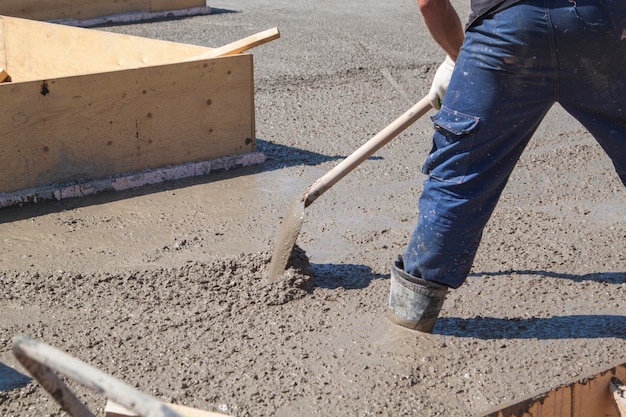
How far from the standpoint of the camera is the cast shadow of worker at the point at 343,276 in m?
3.86

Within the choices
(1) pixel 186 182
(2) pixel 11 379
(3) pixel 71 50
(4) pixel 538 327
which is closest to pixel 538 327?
(4) pixel 538 327

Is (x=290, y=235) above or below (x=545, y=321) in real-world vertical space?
above

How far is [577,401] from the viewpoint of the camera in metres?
2.76

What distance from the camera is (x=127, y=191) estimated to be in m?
4.99

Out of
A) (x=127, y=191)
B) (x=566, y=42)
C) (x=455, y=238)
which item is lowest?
(x=127, y=191)

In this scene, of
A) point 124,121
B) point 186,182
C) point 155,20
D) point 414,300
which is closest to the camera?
point 414,300

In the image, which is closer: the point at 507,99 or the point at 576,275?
the point at 507,99

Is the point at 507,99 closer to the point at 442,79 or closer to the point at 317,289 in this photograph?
the point at 442,79

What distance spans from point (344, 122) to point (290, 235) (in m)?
2.77

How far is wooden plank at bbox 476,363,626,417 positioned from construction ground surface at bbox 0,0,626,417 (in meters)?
0.05

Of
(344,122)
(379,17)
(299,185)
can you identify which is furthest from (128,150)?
(379,17)

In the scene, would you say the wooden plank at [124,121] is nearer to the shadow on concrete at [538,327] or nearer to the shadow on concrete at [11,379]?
the shadow on concrete at [11,379]

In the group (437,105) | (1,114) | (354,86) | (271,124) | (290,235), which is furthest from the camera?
(354,86)

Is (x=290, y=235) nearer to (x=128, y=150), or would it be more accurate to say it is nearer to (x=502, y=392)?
(x=502, y=392)
